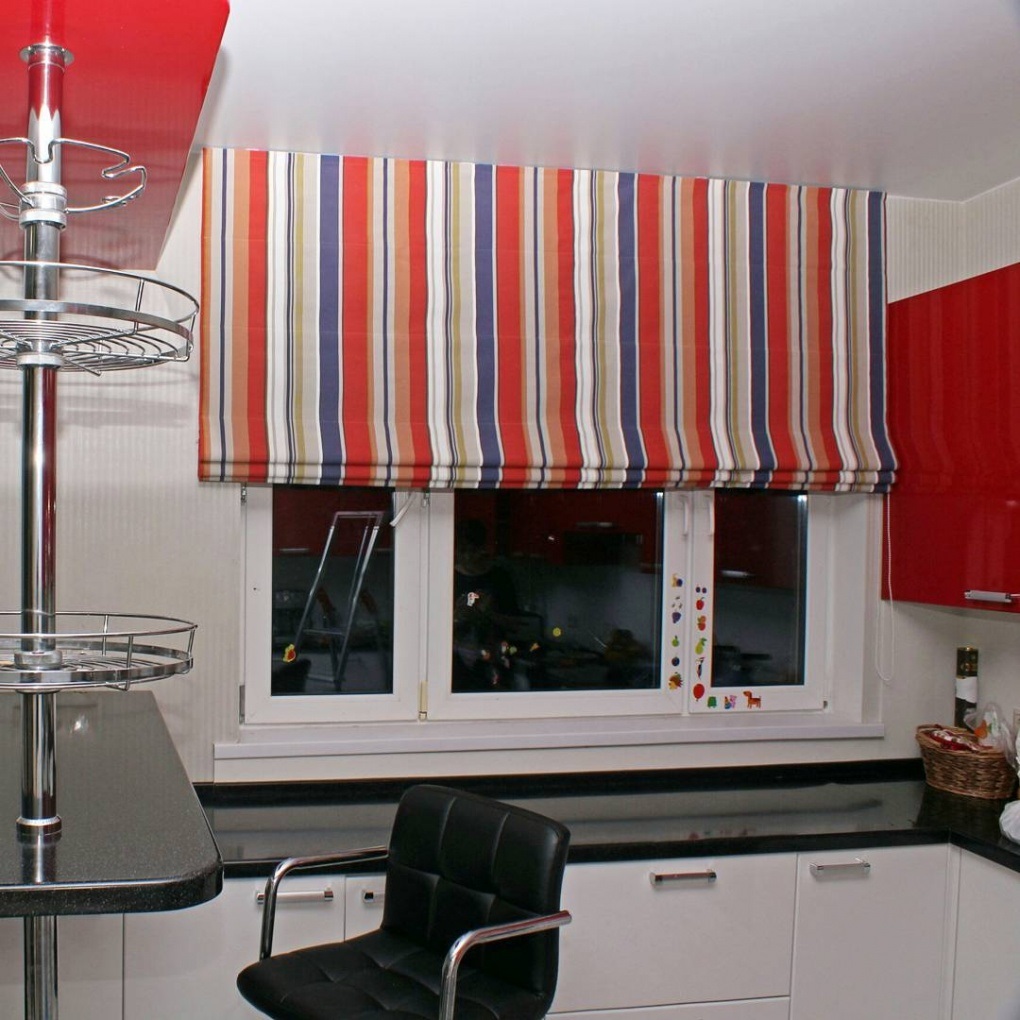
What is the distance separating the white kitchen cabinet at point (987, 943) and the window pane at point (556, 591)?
103 centimetres

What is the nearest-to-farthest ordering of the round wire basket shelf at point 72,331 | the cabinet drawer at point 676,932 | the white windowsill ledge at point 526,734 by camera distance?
1. the round wire basket shelf at point 72,331
2. the cabinet drawer at point 676,932
3. the white windowsill ledge at point 526,734

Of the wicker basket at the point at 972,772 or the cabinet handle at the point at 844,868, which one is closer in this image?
the cabinet handle at the point at 844,868

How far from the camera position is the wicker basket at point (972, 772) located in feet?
9.84

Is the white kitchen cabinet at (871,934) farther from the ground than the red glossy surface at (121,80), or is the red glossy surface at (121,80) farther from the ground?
the red glossy surface at (121,80)

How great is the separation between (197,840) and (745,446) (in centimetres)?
216

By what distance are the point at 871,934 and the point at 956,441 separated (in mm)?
1271

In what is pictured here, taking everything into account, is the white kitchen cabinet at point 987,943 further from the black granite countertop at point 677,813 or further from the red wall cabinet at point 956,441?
the red wall cabinet at point 956,441

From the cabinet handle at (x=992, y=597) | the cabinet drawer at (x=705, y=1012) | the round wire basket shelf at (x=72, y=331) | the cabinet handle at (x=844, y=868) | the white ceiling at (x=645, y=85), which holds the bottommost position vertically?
the cabinet drawer at (x=705, y=1012)

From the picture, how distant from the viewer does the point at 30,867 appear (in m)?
1.21

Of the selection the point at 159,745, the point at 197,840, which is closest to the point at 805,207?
the point at 159,745

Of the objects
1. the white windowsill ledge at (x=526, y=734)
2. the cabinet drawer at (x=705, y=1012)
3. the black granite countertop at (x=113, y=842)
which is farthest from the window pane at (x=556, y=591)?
the black granite countertop at (x=113, y=842)

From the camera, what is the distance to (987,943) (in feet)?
8.75

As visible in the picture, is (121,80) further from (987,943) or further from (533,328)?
(987,943)

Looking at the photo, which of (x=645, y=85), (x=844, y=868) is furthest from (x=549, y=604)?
(x=645, y=85)
